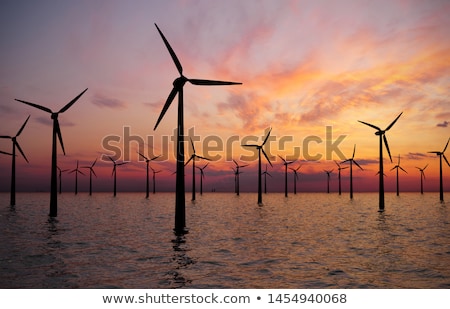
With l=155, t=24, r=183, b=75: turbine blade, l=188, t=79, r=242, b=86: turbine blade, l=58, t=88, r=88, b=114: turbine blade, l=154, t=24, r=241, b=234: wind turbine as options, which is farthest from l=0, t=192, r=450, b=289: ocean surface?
l=58, t=88, r=88, b=114: turbine blade

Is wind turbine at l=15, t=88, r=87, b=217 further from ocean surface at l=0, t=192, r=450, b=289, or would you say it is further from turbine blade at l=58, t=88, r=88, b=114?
ocean surface at l=0, t=192, r=450, b=289

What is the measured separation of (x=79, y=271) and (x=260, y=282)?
35.0 ft

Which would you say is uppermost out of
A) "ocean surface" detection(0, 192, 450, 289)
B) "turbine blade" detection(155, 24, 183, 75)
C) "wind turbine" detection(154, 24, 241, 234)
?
"turbine blade" detection(155, 24, 183, 75)

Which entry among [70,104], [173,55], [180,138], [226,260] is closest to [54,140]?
[70,104]

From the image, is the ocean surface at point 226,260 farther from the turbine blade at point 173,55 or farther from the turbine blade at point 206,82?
the turbine blade at point 173,55

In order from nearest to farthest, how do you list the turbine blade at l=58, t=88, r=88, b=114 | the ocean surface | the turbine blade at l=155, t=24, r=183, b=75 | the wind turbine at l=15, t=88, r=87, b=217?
1. the ocean surface
2. the turbine blade at l=155, t=24, r=183, b=75
3. the wind turbine at l=15, t=88, r=87, b=217
4. the turbine blade at l=58, t=88, r=88, b=114

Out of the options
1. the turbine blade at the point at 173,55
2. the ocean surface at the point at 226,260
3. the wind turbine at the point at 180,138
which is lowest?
the ocean surface at the point at 226,260

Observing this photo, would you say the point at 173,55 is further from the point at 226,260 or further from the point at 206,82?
the point at 226,260

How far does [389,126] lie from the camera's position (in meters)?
89.7

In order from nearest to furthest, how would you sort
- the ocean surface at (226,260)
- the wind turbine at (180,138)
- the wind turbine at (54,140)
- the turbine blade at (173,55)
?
the ocean surface at (226,260) → the wind turbine at (180,138) → the turbine blade at (173,55) → the wind turbine at (54,140)

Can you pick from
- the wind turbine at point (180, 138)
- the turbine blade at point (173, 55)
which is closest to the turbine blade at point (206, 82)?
the wind turbine at point (180, 138)
